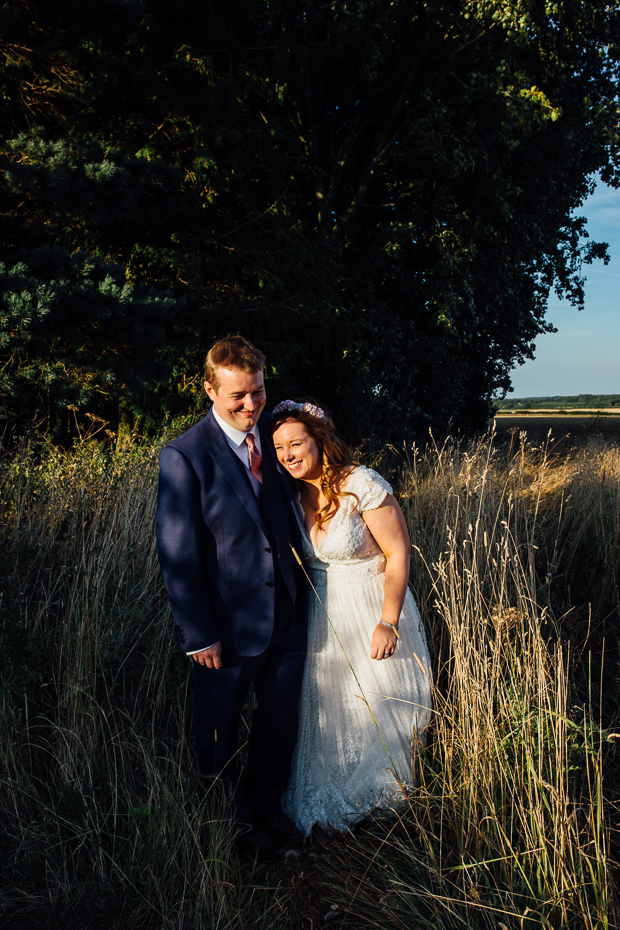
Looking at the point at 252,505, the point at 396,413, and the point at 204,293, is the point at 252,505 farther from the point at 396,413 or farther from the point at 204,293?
the point at 396,413

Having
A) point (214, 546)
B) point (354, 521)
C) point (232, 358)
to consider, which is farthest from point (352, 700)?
point (232, 358)

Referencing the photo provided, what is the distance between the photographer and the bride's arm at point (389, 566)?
2.57 metres

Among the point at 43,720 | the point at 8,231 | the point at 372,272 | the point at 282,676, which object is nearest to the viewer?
the point at 282,676

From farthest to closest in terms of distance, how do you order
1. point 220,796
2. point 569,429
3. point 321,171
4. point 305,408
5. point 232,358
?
point 569,429 → point 321,171 → point 305,408 → point 220,796 → point 232,358

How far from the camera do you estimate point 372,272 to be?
36.5 feet

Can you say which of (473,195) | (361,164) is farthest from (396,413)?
(361,164)

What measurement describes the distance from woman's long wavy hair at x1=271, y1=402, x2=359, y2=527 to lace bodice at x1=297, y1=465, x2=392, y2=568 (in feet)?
0.13

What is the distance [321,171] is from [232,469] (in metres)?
10.1

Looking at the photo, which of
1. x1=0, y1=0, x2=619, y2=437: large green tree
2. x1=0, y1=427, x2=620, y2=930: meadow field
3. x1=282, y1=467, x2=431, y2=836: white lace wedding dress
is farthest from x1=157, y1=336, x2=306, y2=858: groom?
x1=0, y1=0, x2=619, y2=437: large green tree

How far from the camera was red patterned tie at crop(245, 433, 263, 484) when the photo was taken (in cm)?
256

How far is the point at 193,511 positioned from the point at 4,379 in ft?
12.5

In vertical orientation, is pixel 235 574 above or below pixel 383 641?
above

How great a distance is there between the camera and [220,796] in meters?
2.51

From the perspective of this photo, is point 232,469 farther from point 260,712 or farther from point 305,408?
point 260,712
